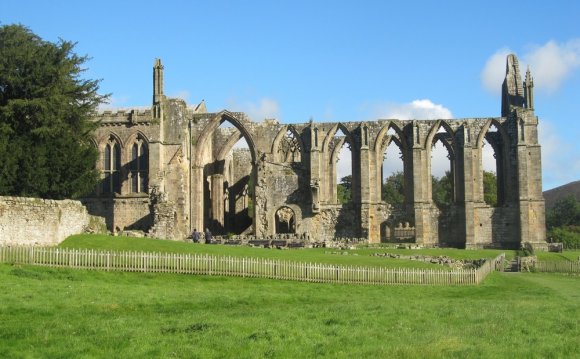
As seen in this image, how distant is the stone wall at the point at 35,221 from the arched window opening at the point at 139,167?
23.3 metres

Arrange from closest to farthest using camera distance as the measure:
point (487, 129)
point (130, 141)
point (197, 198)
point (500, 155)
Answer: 1. point (130, 141)
2. point (487, 129)
3. point (500, 155)
4. point (197, 198)

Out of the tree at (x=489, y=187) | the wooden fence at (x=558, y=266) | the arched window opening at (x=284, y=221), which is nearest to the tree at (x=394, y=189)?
the tree at (x=489, y=187)

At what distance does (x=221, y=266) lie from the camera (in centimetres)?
2977

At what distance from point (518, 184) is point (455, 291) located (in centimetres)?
3298


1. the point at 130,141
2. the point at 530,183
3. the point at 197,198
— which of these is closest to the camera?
the point at 530,183

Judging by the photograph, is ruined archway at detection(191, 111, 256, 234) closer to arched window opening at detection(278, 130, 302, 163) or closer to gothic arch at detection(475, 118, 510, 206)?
arched window opening at detection(278, 130, 302, 163)

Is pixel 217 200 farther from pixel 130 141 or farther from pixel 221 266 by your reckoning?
pixel 221 266

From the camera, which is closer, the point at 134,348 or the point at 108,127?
the point at 134,348

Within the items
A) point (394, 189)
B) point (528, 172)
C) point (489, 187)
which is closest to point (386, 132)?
point (528, 172)

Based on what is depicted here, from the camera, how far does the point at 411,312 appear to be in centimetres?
1806

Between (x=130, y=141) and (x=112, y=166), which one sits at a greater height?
(x=130, y=141)

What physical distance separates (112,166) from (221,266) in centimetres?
3423

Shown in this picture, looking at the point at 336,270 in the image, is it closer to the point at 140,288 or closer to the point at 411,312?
the point at 140,288

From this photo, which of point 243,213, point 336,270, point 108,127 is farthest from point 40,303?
point 243,213
